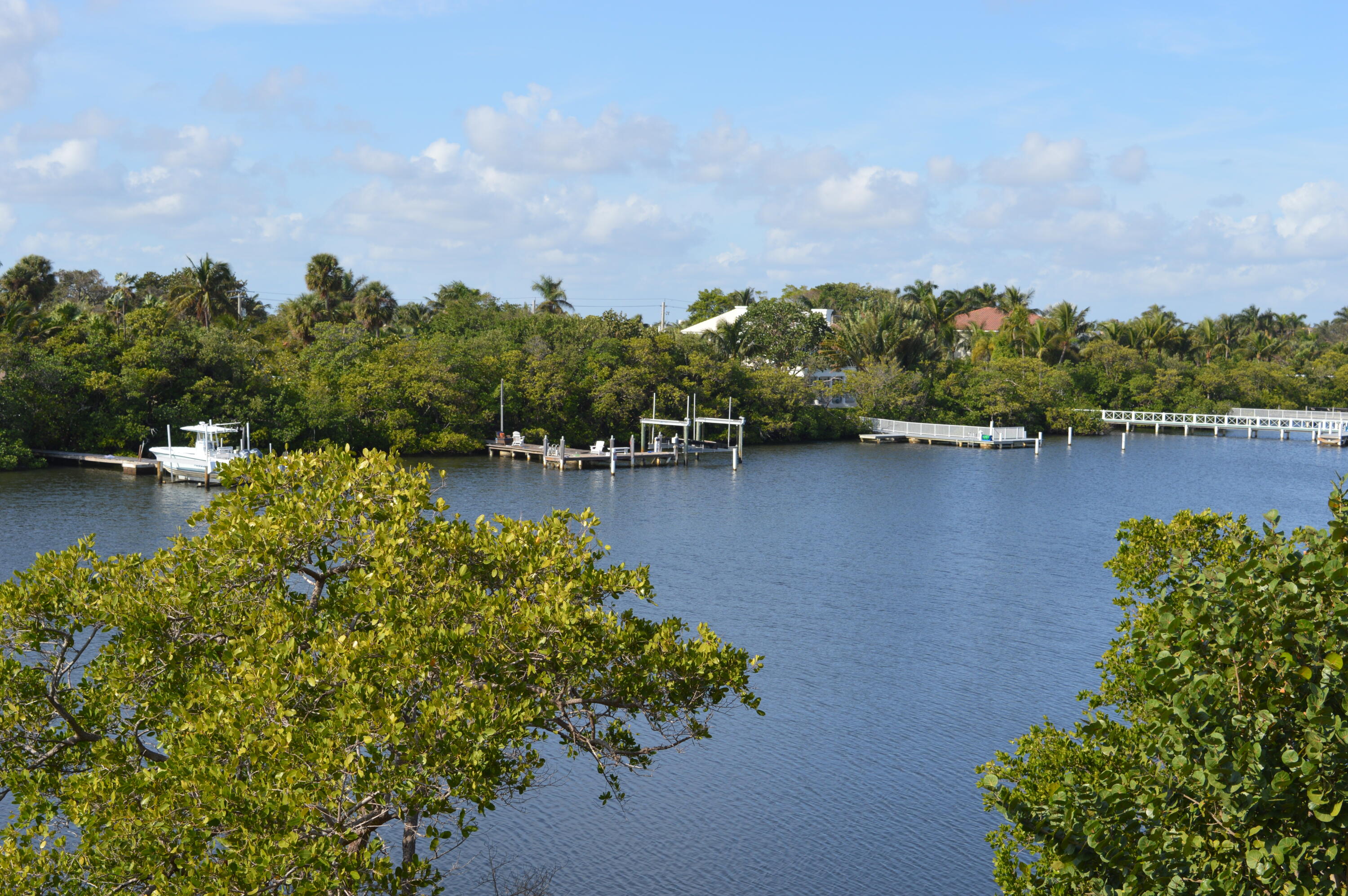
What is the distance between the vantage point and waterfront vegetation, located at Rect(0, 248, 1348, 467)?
4591 cm

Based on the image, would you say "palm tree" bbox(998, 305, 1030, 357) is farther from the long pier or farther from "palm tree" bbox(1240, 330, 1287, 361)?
"palm tree" bbox(1240, 330, 1287, 361)

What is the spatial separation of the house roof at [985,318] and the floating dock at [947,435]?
109 feet

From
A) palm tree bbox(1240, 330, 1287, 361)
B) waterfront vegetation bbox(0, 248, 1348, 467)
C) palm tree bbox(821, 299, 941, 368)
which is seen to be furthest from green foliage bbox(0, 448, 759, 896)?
palm tree bbox(1240, 330, 1287, 361)

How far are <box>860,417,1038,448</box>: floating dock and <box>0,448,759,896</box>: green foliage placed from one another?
64.5 meters

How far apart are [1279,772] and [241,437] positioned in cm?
4601

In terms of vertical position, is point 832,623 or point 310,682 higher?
point 310,682

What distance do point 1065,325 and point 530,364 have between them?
158 feet

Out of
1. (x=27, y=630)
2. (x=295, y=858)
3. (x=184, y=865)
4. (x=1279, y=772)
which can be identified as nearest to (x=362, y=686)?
(x=295, y=858)

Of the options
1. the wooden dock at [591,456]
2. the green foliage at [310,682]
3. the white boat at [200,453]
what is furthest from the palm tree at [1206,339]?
the green foliage at [310,682]

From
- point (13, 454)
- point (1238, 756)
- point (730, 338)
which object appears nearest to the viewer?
point (1238, 756)

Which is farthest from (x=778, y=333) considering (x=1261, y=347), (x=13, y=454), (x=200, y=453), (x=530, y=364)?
(x=1261, y=347)

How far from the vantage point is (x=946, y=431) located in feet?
238

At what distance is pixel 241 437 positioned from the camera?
45750 mm

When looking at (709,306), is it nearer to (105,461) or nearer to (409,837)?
(105,461)
